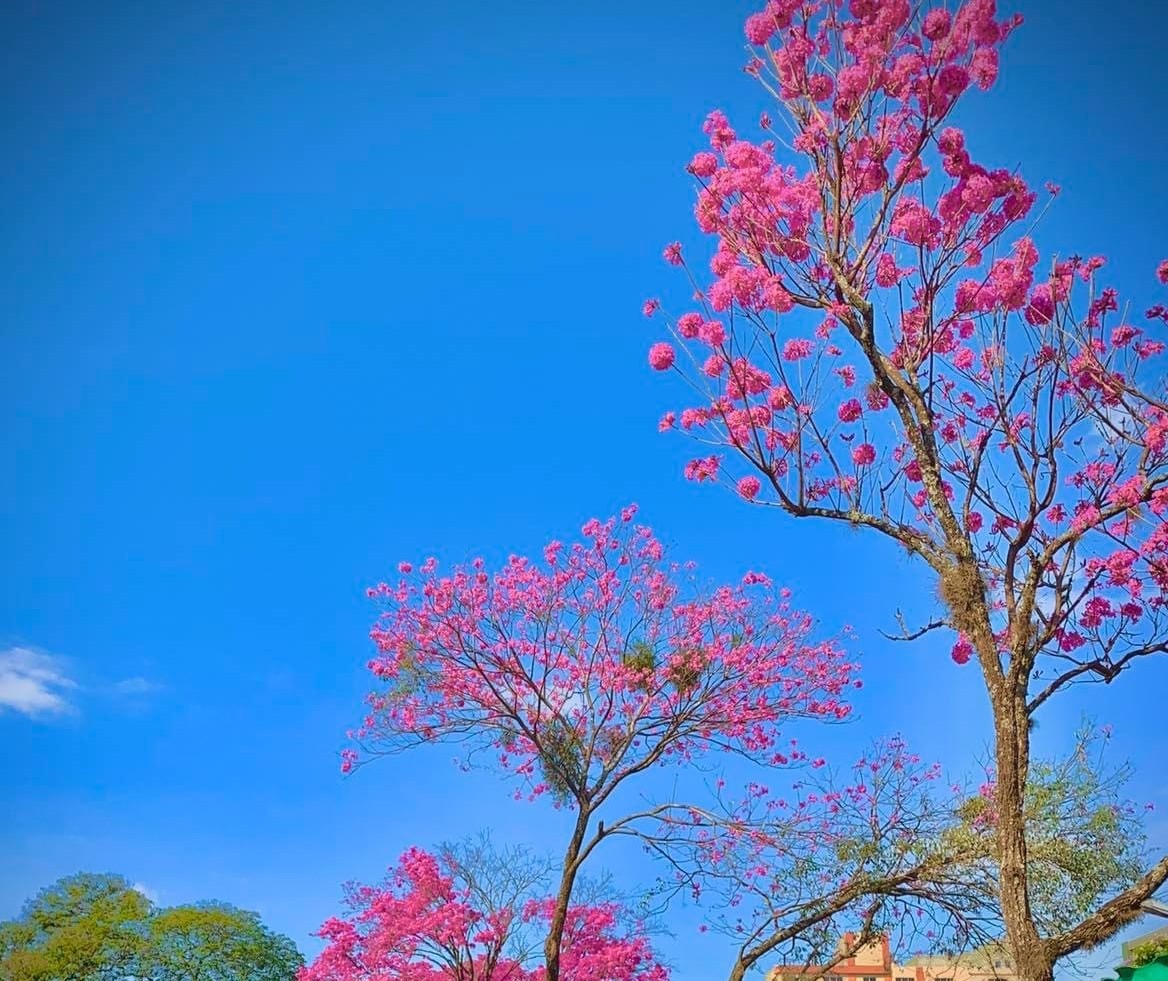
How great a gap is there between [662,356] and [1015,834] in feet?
13.9

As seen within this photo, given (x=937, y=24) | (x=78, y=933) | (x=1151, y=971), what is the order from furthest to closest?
(x=78, y=933), (x=1151, y=971), (x=937, y=24)

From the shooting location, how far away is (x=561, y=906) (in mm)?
10594

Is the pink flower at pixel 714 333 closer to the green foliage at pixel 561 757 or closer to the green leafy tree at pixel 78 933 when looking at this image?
the green foliage at pixel 561 757

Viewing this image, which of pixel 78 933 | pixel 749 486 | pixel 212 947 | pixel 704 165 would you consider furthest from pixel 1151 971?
pixel 78 933

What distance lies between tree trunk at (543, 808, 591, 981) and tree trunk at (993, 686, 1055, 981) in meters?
5.89

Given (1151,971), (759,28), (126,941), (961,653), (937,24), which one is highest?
(759,28)

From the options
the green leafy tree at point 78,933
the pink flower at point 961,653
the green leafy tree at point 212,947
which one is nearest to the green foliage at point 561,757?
the pink flower at point 961,653

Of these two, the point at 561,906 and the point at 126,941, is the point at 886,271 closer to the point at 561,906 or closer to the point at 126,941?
the point at 561,906

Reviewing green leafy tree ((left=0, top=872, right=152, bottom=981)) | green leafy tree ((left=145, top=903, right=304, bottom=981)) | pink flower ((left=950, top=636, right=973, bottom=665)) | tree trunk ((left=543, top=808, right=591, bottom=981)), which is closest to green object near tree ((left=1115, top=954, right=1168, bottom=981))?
pink flower ((left=950, top=636, right=973, bottom=665))

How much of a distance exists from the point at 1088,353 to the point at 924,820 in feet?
21.1

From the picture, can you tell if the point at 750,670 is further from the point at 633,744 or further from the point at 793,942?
the point at 793,942

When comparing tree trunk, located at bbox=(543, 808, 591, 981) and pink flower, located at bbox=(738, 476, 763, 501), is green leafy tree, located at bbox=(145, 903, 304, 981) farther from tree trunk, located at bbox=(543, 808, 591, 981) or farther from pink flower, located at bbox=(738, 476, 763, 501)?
pink flower, located at bbox=(738, 476, 763, 501)

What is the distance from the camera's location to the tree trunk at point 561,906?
10.5 metres

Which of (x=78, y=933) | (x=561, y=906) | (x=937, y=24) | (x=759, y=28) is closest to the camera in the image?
(x=937, y=24)
